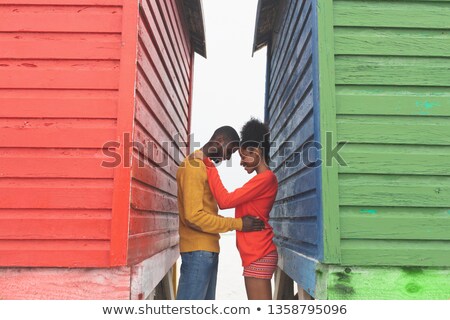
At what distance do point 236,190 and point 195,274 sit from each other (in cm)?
84

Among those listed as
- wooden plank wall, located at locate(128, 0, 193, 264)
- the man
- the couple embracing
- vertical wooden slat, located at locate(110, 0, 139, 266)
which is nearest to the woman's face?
the couple embracing

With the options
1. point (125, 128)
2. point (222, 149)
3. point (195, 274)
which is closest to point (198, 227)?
point (195, 274)

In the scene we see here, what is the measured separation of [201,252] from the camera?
3.64 meters

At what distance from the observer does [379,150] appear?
120 inches

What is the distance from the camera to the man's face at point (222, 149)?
394 centimetres

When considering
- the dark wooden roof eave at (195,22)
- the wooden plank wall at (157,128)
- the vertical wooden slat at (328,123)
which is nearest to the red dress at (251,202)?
the wooden plank wall at (157,128)

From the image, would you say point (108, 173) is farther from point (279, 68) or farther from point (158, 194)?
point (279, 68)

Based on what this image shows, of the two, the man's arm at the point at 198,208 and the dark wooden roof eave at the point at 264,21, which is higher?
the dark wooden roof eave at the point at 264,21

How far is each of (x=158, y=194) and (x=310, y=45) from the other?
7.05ft

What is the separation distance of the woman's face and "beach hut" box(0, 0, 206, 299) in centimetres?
113

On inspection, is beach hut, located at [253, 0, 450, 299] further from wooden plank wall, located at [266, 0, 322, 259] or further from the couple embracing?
the couple embracing

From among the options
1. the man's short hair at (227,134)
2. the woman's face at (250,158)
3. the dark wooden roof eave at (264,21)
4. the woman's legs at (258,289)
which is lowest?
the woman's legs at (258,289)

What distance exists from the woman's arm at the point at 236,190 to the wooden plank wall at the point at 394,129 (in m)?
0.95

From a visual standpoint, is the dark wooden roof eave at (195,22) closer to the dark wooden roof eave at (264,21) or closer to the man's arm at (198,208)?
the dark wooden roof eave at (264,21)
